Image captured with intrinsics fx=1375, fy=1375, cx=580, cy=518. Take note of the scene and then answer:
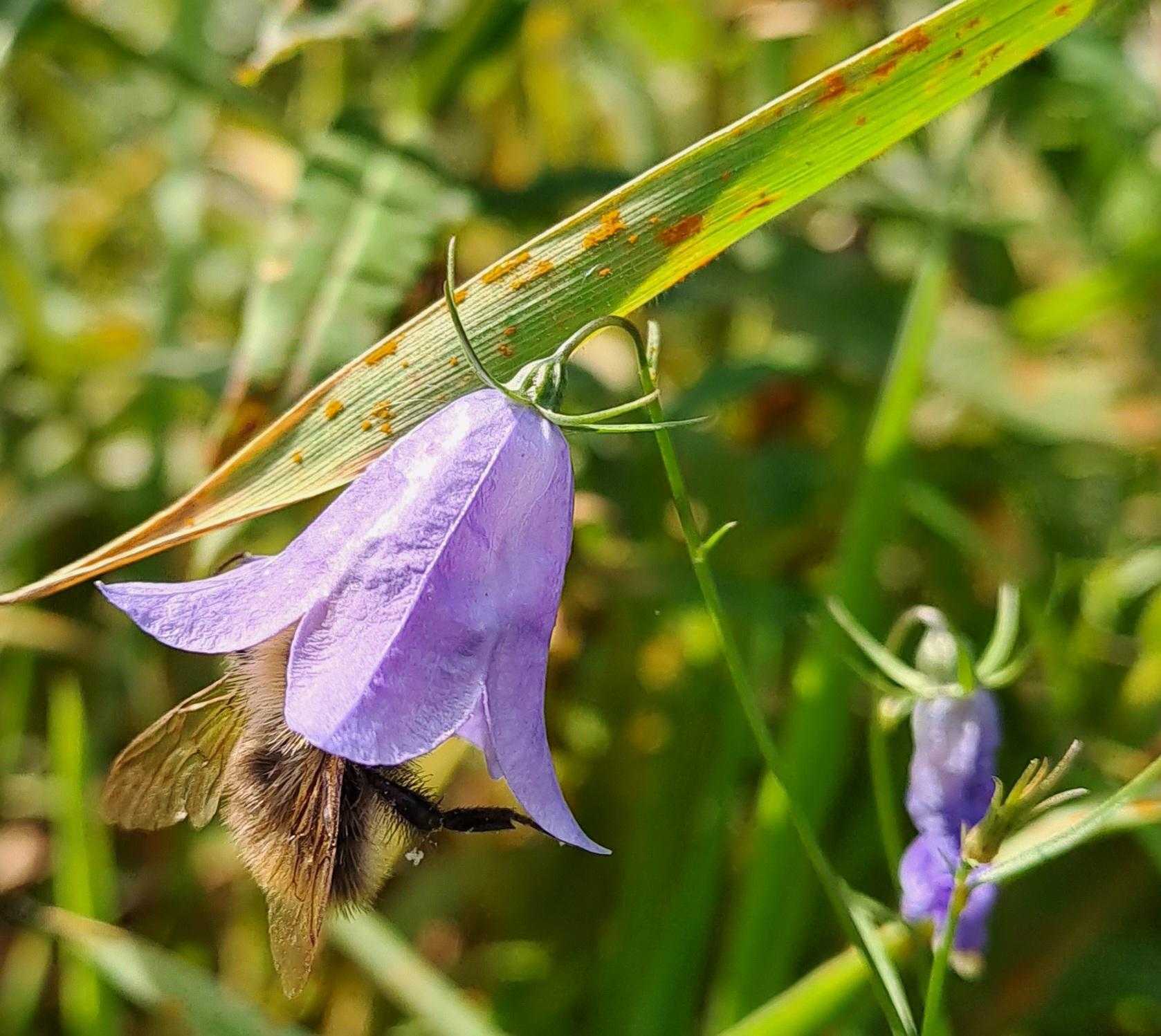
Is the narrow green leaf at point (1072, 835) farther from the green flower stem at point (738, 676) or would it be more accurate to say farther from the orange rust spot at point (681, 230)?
the orange rust spot at point (681, 230)

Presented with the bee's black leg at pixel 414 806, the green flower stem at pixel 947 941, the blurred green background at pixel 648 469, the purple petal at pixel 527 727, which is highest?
the purple petal at pixel 527 727

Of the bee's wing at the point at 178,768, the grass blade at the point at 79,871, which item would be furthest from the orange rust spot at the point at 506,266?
the grass blade at the point at 79,871

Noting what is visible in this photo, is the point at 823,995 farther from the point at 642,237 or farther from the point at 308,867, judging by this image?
the point at 642,237

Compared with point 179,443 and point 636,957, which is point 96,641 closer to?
point 179,443

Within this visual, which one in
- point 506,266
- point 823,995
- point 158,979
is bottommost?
point 823,995

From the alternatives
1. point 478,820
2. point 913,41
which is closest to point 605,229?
point 913,41

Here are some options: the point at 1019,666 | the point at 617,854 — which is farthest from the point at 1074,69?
the point at 617,854
